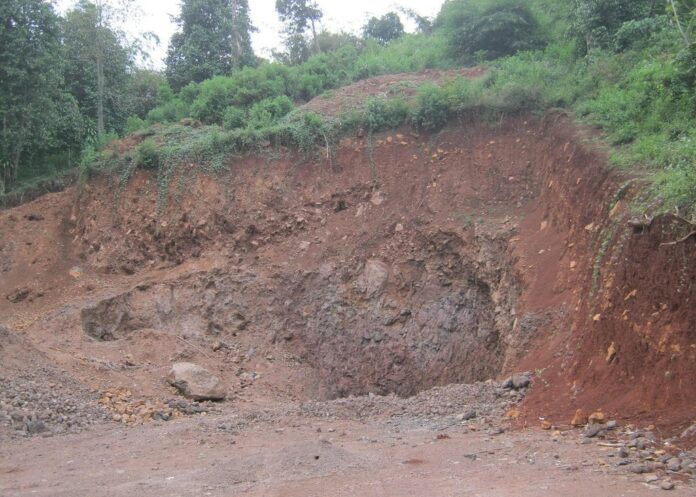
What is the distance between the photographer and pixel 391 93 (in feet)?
62.1

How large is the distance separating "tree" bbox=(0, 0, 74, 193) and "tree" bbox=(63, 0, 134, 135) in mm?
2419

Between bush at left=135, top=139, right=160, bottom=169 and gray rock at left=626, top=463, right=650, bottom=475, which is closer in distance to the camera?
gray rock at left=626, top=463, right=650, bottom=475

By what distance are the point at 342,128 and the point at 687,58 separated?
8563 millimetres

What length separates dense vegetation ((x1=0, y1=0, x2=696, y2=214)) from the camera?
1222cm

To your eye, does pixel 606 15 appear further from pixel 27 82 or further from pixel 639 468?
pixel 27 82

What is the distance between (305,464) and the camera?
23.6 ft

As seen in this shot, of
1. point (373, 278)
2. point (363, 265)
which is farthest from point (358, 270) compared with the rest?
point (373, 278)

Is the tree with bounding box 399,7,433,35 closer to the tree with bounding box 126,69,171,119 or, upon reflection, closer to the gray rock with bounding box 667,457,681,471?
the tree with bounding box 126,69,171,119

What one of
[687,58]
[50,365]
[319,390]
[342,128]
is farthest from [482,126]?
[50,365]

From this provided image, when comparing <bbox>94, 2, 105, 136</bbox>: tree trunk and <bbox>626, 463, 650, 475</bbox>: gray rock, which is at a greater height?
<bbox>94, 2, 105, 136</bbox>: tree trunk

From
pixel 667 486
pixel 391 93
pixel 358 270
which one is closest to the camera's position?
pixel 667 486

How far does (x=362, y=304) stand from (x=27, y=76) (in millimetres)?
11753

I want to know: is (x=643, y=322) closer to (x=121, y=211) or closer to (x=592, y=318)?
(x=592, y=318)

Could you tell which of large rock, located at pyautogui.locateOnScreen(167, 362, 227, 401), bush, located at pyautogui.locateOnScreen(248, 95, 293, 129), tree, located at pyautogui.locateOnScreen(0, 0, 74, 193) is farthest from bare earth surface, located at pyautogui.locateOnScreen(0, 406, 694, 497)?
tree, located at pyautogui.locateOnScreen(0, 0, 74, 193)
